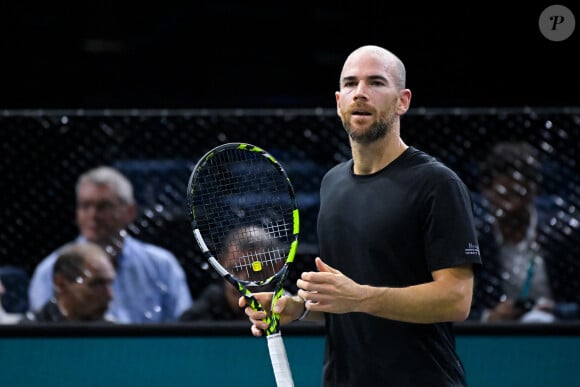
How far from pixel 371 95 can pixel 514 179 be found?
186cm

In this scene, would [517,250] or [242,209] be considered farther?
[517,250]

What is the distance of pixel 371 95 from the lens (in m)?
2.53

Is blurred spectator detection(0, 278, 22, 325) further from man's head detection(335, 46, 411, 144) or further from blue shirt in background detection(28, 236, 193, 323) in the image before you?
man's head detection(335, 46, 411, 144)

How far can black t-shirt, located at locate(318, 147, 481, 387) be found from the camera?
237cm

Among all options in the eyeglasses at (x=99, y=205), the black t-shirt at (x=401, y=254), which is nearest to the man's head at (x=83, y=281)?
the eyeglasses at (x=99, y=205)

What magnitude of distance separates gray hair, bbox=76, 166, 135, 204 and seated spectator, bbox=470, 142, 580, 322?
1543 mm

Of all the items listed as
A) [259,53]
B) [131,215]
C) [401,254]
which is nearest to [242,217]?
[131,215]

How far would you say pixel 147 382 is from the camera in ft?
13.6

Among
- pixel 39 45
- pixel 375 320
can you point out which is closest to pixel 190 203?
pixel 375 320

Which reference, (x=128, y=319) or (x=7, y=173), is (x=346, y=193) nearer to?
(x=128, y=319)

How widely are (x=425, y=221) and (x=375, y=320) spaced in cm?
29

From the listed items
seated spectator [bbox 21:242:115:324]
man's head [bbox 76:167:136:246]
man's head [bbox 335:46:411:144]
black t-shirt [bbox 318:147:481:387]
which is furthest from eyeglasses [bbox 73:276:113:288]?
man's head [bbox 335:46:411:144]

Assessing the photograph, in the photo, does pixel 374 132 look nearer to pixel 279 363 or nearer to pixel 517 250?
pixel 279 363

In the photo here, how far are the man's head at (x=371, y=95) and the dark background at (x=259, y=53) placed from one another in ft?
13.0
